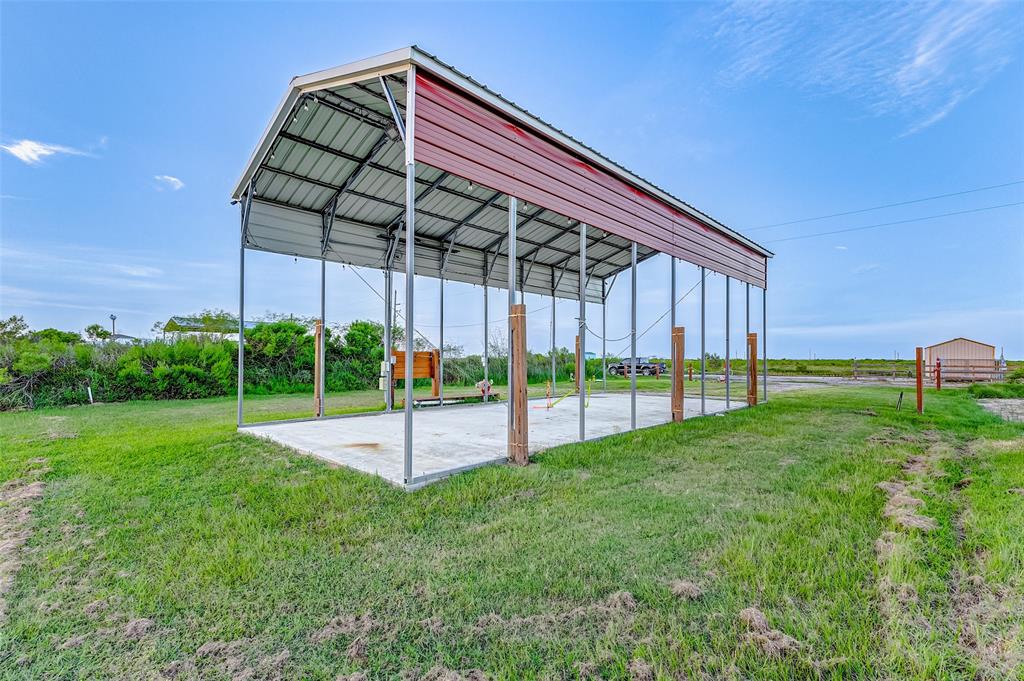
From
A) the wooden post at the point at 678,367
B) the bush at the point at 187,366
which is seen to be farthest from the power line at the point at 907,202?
the wooden post at the point at 678,367

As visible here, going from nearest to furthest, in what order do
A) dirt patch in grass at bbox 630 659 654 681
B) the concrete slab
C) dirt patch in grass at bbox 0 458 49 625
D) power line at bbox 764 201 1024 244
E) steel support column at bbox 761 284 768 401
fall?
1. dirt patch in grass at bbox 630 659 654 681
2. dirt patch in grass at bbox 0 458 49 625
3. the concrete slab
4. steel support column at bbox 761 284 768 401
5. power line at bbox 764 201 1024 244

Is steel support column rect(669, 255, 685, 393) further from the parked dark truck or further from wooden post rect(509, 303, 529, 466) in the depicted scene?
the parked dark truck

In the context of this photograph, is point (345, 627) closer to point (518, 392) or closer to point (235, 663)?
point (235, 663)

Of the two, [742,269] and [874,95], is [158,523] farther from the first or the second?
[874,95]

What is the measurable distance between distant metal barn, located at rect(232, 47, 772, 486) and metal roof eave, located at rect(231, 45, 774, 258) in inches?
0.6

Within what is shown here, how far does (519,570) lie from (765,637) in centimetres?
118

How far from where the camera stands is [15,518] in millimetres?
3266

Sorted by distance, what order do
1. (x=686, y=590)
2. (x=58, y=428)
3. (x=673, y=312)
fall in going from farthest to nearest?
(x=673, y=312) → (x=58, y=428) → (x=686, y=590)

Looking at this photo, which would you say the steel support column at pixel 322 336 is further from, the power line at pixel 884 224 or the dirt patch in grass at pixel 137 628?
the power line at pixel 884 224

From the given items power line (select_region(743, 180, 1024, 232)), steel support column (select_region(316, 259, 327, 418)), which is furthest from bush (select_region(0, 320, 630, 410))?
power line (select_region(743, 180, 1024, 232))

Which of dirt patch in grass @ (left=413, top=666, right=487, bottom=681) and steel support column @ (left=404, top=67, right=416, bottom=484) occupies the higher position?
steel support column @ (left=404, top=67, right=416, bottom=484)

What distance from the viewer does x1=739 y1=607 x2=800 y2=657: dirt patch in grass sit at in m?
1.73

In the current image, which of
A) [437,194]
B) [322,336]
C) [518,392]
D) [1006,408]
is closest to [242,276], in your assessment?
[322,336]

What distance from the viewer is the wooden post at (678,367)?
7539mm
